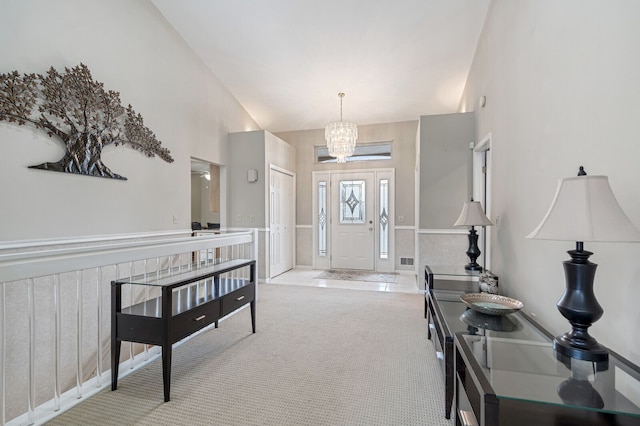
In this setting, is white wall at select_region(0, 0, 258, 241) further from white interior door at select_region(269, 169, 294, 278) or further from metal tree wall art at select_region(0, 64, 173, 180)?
white interior door at select_region(269, 169, 294, 278)

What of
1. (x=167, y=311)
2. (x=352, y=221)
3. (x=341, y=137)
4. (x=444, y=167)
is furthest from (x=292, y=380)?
(x=352, y=221)

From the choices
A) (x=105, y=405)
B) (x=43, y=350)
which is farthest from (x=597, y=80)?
(x=43, y=350)

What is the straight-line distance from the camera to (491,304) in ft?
7.07

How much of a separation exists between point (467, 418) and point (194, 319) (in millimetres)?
1881

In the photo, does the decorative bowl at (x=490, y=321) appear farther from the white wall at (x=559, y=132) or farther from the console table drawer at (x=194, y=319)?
the console table drawer at (x=194, y=319)

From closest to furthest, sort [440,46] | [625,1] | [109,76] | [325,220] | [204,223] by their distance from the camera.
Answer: [625,1]
[109,76]
[440,46]
[325,220]
[204,223]

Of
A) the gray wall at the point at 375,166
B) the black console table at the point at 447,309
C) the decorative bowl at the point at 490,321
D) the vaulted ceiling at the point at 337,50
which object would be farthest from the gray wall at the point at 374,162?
the decorative bowl at the point at 490,321

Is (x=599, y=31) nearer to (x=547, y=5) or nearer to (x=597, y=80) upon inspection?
(x=597, y=80)

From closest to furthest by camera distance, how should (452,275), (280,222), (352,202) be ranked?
(452,275) < (280,222) < (352,202)

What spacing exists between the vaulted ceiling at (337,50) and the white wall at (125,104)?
541mm

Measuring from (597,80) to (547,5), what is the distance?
882 millimetres

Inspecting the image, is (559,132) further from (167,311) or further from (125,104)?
(125,104)

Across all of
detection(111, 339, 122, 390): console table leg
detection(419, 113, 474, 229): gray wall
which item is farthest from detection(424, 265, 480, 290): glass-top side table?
detection(111, 339, 122, 390): console table leg

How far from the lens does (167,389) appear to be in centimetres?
211
